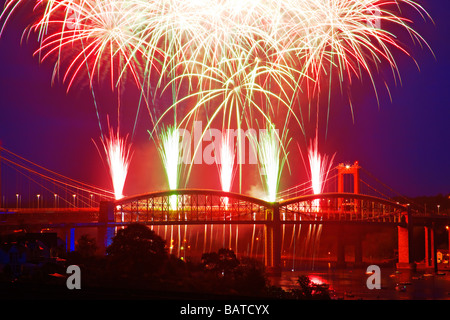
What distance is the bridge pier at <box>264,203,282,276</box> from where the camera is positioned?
76.4 m

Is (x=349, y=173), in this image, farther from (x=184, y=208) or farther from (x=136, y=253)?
(x=136, y=253)

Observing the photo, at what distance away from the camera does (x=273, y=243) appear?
270ft

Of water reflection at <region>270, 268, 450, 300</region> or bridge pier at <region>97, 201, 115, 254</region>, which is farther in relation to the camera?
bridge pier at <region>97, 201, 115, 254</region>

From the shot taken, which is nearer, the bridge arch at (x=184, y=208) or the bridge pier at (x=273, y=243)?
the bridge pier at (x=273, y=243)

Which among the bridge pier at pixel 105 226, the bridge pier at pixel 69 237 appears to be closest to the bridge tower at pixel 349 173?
the bridge pier at pixel 105 226

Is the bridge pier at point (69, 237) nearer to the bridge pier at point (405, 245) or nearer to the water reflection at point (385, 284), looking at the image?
the water reflection at point (385, 284)

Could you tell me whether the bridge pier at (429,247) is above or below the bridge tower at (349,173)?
below

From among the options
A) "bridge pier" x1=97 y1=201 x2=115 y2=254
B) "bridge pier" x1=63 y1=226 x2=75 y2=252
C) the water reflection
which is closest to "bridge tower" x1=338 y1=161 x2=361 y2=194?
the water reflection

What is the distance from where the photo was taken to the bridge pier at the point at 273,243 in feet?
251

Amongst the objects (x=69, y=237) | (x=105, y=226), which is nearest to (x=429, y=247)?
(x=105, y=226)

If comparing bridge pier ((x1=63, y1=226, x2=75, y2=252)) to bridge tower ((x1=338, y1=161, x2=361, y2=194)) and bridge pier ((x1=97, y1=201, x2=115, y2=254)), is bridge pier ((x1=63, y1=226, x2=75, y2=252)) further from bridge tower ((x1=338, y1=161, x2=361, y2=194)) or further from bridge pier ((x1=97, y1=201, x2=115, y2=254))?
bridge tower ((x1=338, y1=161, x2=361, y2=194))
